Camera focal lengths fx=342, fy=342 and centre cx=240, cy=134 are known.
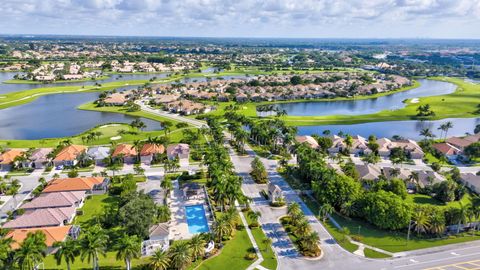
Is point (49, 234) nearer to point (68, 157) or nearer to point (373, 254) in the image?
point (68, 157)

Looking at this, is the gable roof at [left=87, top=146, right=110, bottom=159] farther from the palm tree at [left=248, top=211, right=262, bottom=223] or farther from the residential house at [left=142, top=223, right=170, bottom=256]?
the palm tree at [left=248, top=211, right=262, bottom=223]

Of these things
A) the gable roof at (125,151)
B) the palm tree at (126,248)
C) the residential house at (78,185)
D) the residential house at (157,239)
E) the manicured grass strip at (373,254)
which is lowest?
the manicured grass strip at (373,254)

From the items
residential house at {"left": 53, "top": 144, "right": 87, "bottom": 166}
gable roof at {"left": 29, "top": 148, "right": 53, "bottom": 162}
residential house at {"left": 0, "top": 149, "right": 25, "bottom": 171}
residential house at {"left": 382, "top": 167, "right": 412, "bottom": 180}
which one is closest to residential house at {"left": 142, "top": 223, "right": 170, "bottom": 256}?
residential house at {"left": 53, "top": 144, "right": 87, "bottom": 166}

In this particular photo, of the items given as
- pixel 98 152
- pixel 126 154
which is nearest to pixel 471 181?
pixel 126 154

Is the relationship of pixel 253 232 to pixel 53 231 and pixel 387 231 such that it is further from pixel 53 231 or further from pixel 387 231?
pixel 53 231

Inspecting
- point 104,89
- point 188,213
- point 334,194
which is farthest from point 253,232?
point 104,89

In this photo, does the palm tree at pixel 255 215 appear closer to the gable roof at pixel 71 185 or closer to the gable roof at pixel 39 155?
the gable roof at pixel 71 185

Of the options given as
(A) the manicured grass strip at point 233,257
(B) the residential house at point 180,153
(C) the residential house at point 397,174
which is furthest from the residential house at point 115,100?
(C) the residential house at point 397,174
